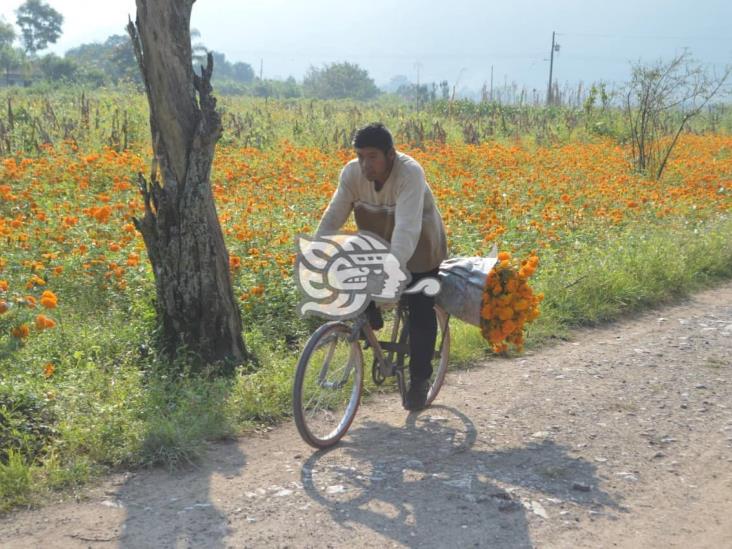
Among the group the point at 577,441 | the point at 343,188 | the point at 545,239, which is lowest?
the point at 577,441

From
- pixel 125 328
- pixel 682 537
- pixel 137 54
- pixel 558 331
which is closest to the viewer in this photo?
pixel 682 537

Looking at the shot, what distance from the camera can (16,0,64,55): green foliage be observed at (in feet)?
323

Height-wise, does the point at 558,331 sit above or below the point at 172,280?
below

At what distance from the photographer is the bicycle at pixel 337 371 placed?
14.0 ft

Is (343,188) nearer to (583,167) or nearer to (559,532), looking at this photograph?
(559,532)

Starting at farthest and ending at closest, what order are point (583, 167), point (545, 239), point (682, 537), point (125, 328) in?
point (583, 167) < point (545, 239) < point (125, 328) < point (682, 537)

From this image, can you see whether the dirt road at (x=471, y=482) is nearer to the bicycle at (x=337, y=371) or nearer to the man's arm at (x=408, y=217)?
the bicycle at (x=337, y=371)

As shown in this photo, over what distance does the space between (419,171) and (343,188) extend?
19.9 inches

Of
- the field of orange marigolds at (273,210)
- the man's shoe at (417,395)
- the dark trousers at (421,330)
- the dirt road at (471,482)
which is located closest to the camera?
the dirt road at (471,482)

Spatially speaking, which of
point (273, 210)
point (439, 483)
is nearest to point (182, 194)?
point (439, 483)

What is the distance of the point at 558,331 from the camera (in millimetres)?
7035

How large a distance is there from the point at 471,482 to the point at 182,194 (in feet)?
8.70

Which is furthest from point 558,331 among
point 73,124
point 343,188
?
point 73,124

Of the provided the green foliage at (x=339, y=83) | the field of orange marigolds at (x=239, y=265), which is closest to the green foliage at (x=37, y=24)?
the green foliage at (x=339, y=83)
